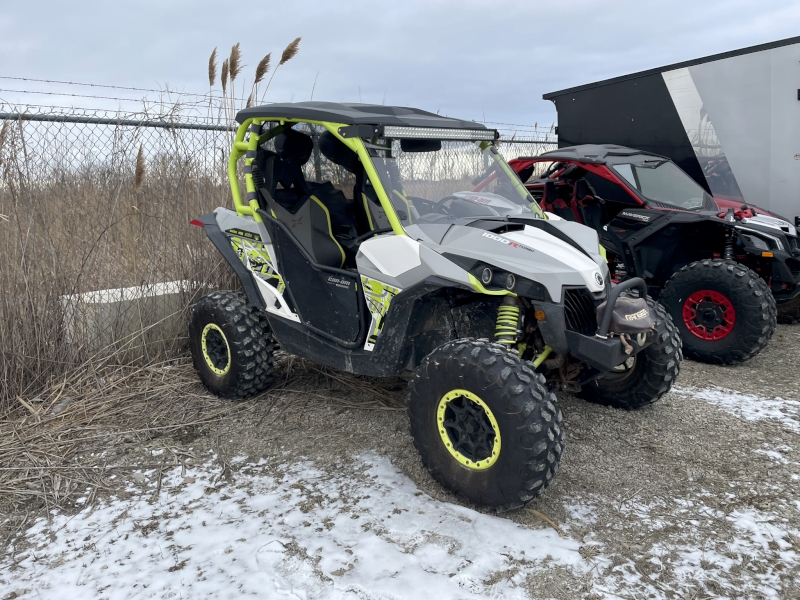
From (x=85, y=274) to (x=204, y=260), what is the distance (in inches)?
34.0

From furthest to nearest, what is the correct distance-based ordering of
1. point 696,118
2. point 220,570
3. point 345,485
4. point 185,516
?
point 696,118 → point 345,485 → point 185,516 → point 220,570

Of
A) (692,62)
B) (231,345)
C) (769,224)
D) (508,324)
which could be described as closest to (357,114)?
(508,324)

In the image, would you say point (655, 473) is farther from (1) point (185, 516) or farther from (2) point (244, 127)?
(2) point (244, 127)

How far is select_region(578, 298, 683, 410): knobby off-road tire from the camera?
3.49 m

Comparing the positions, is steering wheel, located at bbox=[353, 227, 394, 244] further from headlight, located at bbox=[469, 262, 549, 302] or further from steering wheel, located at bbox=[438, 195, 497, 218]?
headlight, located at bbox=[469, 262, 549, 302]

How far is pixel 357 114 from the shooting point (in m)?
3.27

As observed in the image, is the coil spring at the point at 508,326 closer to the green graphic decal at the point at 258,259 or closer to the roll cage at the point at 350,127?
the roll cage at the point at 350,127

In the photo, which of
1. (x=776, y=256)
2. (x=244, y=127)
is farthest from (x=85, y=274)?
(x=776, y=256)

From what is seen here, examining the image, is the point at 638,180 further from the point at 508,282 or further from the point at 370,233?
the point at 508,282

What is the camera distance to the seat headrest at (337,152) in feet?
11.8

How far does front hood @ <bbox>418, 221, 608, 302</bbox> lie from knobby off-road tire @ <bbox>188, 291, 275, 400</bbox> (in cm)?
146

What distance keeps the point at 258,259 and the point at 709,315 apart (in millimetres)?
3472

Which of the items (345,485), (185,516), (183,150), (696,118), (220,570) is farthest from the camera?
(696,118)

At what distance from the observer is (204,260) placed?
4945 millimetres
